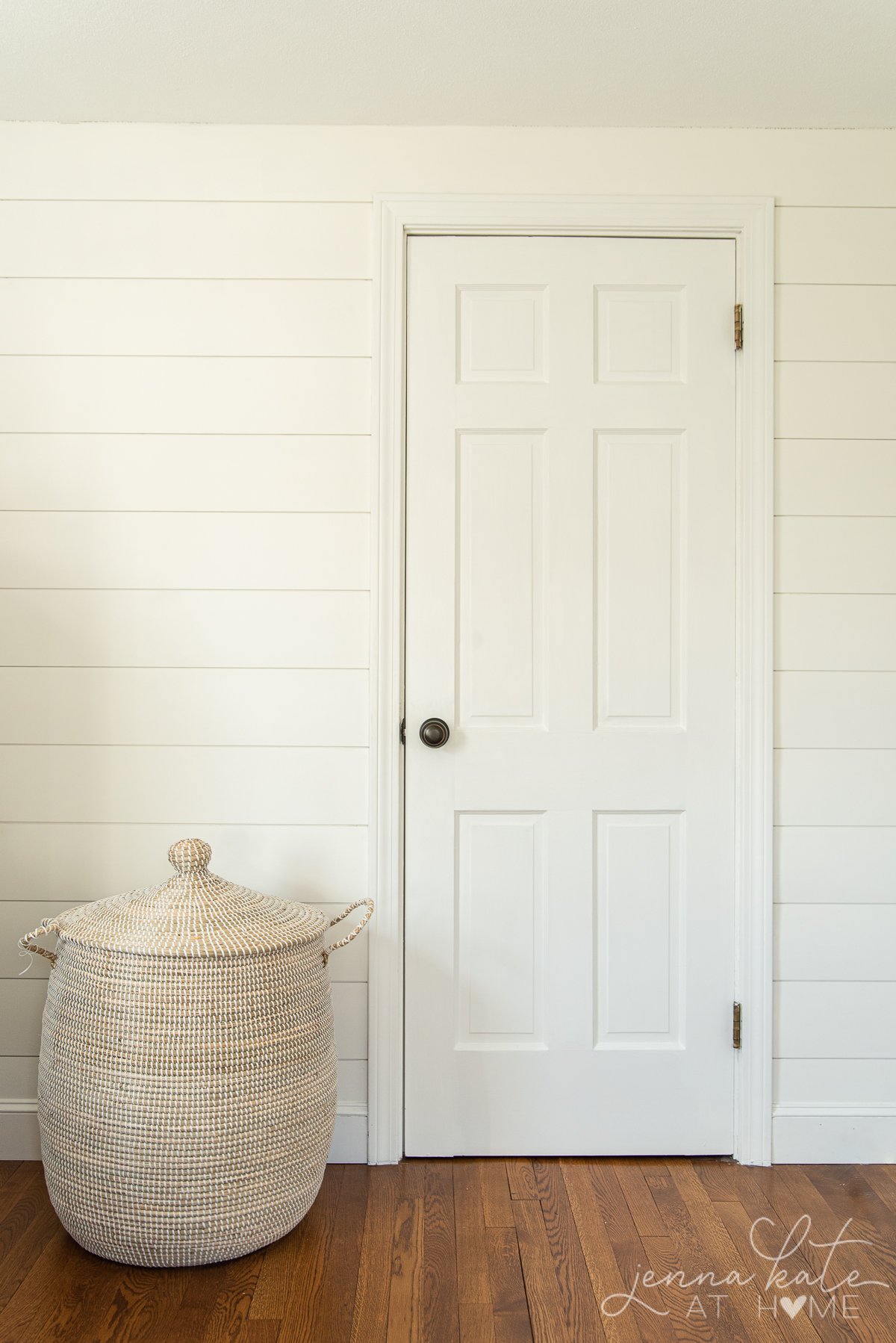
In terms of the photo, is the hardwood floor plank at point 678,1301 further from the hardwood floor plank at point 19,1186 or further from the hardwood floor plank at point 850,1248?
the hardwood floor plank at point 19,1186

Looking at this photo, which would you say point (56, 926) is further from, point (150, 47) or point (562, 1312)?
point (150, 47)

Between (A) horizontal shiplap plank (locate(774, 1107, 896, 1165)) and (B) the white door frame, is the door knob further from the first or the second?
(A) horizontal shiplap plank (locate(774, 1107, 896, 1165))

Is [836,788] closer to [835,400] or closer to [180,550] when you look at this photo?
[835,400]

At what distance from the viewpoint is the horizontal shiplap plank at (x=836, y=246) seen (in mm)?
2154

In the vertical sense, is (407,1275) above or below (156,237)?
below

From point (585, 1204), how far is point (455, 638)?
123 centimetres

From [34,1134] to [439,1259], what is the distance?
100cm

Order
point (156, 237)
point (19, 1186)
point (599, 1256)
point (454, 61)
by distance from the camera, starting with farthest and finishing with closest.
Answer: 1. point (156, 237)
2. point (19, 1186)
3. point (454, 61)
4. point (599, 1256)

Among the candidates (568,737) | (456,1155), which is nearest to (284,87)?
(568,737)

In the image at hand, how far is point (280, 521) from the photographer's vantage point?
7.06ft

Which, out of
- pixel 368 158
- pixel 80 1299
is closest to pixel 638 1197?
pixel 80 1299

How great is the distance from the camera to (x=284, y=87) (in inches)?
Answer: 79.1

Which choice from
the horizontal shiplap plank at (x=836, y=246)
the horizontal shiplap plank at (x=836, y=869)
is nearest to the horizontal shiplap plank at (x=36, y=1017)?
the horizontal shiplap plank at (x=836, y=869)

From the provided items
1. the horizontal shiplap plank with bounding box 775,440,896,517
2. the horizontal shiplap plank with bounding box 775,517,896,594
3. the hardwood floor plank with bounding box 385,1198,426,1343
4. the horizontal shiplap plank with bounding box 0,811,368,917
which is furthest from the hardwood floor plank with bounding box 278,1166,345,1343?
the horizontal shiplap plank with bounding box 775,440,896,517
